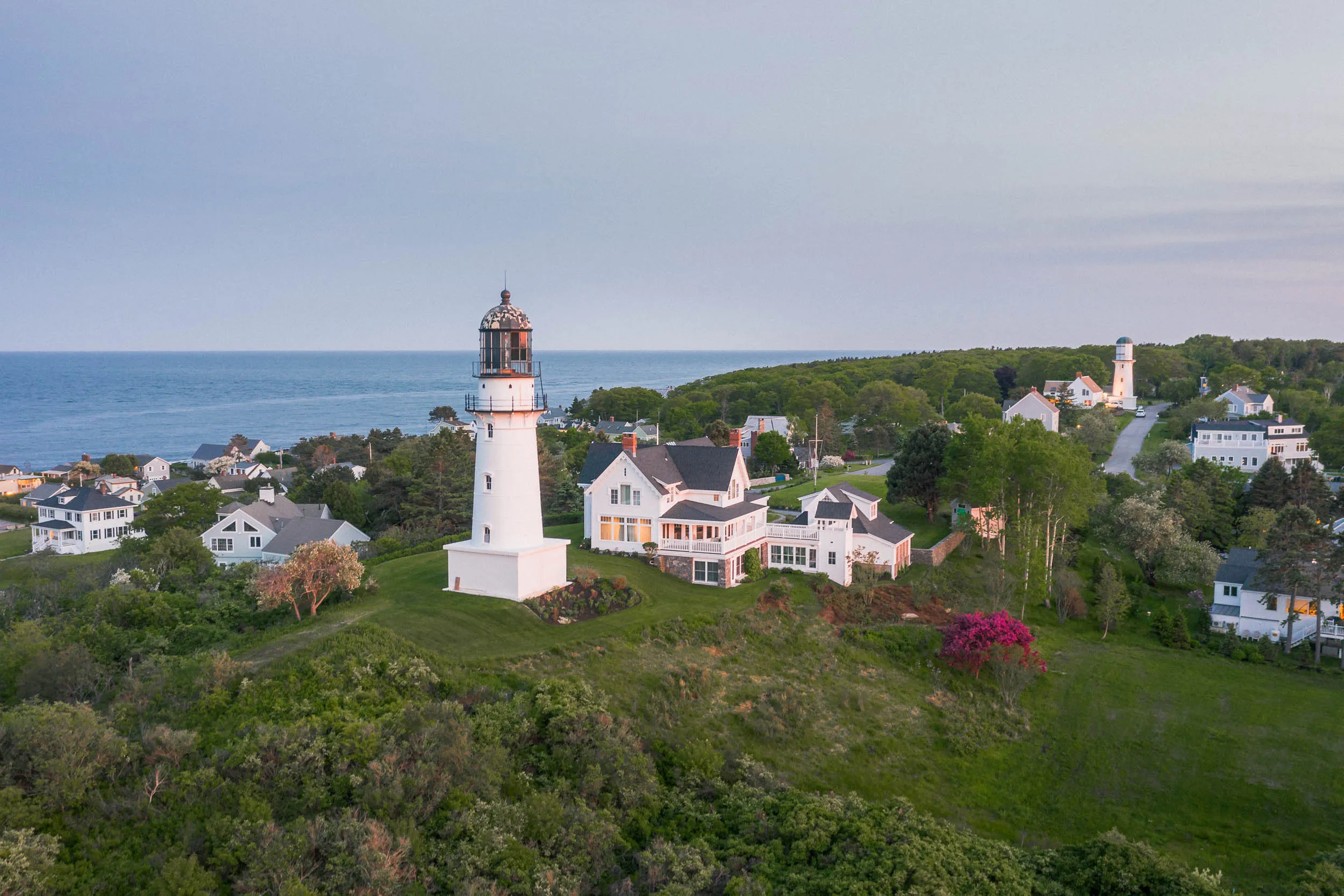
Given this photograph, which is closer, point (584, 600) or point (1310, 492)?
point (584, 600)

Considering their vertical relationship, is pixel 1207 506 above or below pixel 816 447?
below

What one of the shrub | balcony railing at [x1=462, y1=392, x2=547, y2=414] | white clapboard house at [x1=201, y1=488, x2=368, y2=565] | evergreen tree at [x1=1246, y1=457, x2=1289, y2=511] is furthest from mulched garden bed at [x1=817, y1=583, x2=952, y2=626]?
white clapboard house at [x1=201, y1=488, x2=368, y2=565]

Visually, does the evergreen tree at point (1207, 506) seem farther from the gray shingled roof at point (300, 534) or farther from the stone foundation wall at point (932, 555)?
the gray shingled roof at point (300, 534)

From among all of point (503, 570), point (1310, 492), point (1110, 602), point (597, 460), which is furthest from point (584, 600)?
point (1310, 492)

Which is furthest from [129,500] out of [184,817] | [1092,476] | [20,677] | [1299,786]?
[1299,786]

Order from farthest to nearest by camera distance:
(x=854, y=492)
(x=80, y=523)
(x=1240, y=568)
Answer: (x=80, y=523) → (x=854, y=492) → (x=1240, y=568)

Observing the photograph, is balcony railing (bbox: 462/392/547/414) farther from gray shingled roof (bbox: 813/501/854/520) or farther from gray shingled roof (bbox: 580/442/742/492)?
gray shingled roof (bbox: 813/501/854/520)

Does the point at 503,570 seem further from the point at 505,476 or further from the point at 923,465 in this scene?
the point at 923,465
